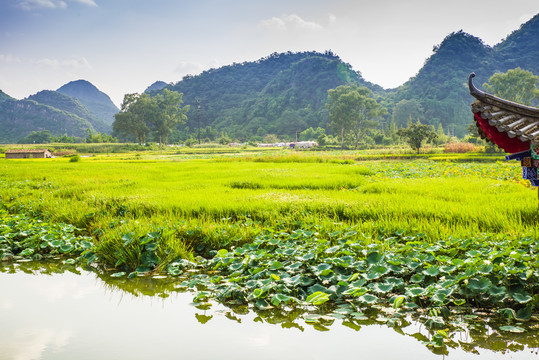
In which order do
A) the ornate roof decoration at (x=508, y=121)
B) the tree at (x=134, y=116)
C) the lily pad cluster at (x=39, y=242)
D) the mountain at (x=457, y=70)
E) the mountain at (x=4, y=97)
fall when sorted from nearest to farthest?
1. the ornate roof decoration at (x=508, y=121)
2. the lily pad cluster at (x=39, y=242)
3. the tree at (x=134, y=116)
4. the mountain at (x=457, y=70)
5. the mountain at (x=4, y=97)

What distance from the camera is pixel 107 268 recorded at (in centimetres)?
473

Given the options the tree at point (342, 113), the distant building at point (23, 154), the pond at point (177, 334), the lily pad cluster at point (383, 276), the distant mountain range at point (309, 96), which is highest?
the distant mountain range at point (309, 96)

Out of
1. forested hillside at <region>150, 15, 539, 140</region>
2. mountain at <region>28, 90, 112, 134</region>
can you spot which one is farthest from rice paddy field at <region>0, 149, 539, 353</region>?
mountain at <region>28, 90, 112, 134</region>

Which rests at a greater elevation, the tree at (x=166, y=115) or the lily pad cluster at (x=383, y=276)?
the tree at (x=166, y=115)

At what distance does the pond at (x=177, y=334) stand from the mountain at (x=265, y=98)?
88709 mm

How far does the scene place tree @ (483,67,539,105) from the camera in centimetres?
4659

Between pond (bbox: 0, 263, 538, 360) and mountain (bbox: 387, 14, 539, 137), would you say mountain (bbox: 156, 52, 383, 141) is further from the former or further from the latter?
pond (bbox: 0, 263, 538, 360)

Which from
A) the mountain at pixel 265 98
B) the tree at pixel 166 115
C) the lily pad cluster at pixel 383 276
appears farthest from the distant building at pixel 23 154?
the mountain at pixel 265 98

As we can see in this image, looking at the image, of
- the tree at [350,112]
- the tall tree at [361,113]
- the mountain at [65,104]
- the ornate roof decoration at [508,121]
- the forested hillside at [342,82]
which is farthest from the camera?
the mountain at [65,104]

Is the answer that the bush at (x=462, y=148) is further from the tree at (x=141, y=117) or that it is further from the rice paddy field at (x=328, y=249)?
the tree at (x=141, y=117)

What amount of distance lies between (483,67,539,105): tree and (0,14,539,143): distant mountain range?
3178 centimetres

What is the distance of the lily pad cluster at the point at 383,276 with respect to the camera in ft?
10.2

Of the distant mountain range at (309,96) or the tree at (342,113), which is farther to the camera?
the distant mountain range at (309,96)

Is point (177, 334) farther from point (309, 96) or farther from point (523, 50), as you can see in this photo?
point (523, 50)
